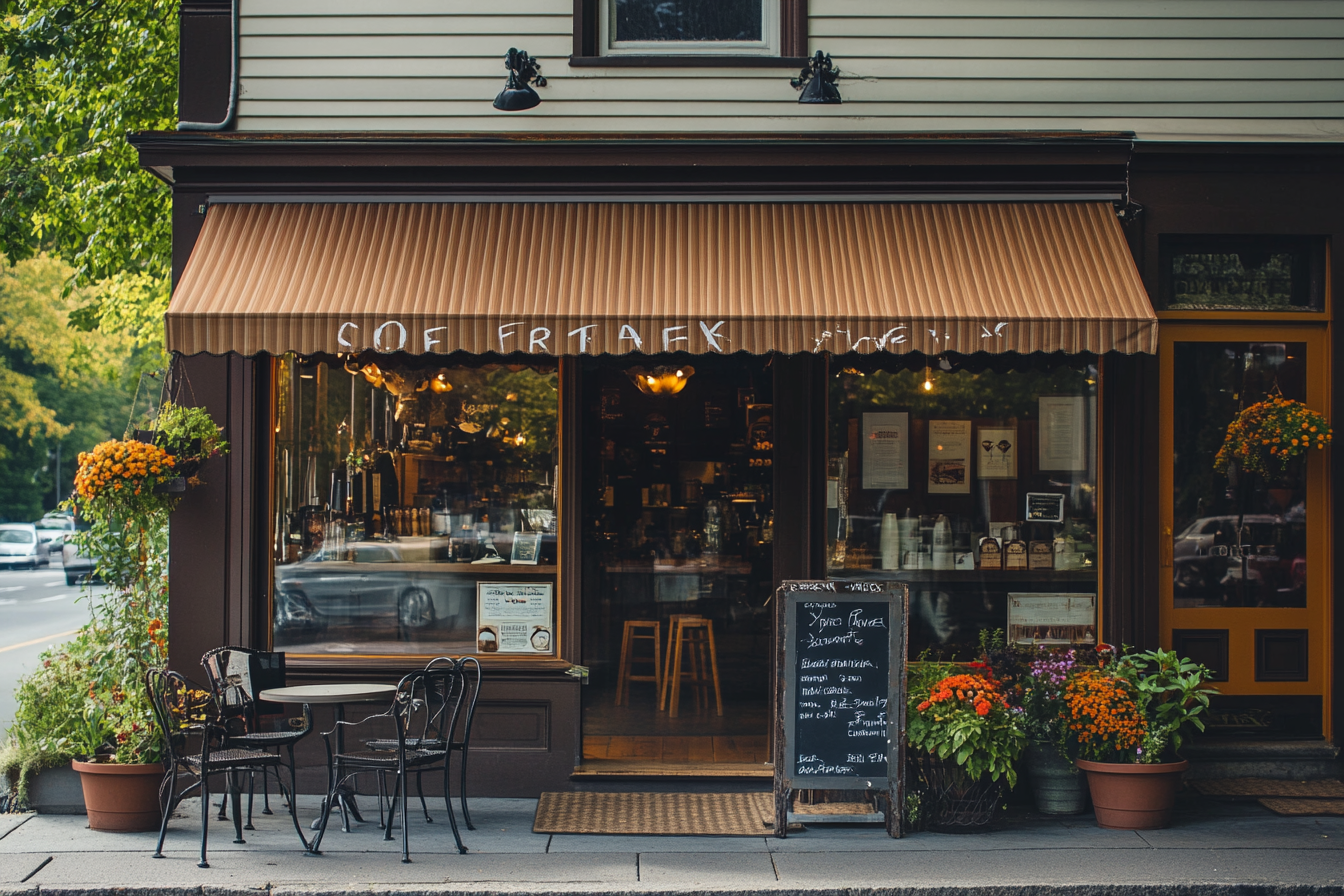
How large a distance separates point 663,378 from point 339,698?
419cm

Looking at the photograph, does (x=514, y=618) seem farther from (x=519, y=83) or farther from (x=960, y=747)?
(x=519, y=83)

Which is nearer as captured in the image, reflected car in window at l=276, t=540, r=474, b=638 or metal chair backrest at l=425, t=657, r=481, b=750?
metal chair backrest at l=425, t=657, r=481, b=750

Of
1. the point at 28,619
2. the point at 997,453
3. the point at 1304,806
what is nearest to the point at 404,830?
the point at 997,453

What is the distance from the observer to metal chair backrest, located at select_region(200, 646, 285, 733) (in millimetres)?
6441

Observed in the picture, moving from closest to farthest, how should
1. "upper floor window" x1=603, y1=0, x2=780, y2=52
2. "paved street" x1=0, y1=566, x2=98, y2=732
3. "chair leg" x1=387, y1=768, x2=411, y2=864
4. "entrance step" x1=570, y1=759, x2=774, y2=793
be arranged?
"chair leg" x1=387, y1=768, x2=411, y2=864 → "entrance step" x1=570, y1=759, x2=774, y2=793 → "upper floor window" x1=603, y1=0, x2=780, y2=52 → "paved street" x1=0, y1=566, x2=98, y2=732

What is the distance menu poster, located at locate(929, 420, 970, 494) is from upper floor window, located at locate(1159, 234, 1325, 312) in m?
1.59

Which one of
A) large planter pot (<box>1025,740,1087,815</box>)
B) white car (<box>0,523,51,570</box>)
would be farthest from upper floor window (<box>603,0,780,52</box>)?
white car (<box>0,523,51,570</box>)

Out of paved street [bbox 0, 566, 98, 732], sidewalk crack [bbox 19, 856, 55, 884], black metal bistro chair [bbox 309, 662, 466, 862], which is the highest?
black metal bistro chair [bbox 309, 662, 466, 862]

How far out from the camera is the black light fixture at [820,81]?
22.8 feet

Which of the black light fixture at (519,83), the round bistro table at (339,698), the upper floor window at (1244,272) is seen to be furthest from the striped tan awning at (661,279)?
the round bistro table at (339,698)

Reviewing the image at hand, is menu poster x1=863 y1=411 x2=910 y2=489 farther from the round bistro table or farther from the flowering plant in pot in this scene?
the flowering plant in pot

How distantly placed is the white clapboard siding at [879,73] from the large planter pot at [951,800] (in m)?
3.95

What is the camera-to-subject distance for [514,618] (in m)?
7.41

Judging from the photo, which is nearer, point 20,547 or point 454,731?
point 454,731
